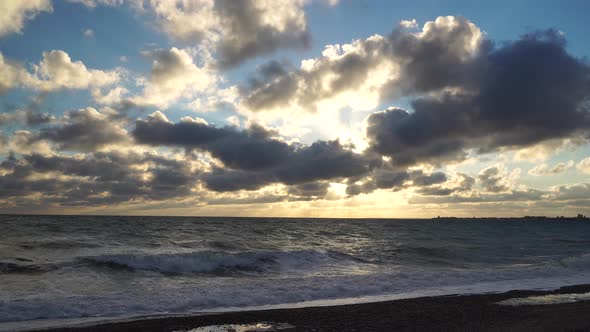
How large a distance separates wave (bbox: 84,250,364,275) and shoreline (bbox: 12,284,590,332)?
10.9 meters

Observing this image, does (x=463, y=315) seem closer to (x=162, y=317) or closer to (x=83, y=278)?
(x=162, y=317)

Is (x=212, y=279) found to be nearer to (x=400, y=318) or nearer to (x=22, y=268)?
(x=22, y=268)

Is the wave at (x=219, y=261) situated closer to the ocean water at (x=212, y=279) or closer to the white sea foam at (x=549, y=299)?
the ocean water at (x=212, y=279)

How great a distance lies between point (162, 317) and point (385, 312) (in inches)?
273

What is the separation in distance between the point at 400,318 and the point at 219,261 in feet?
54.5

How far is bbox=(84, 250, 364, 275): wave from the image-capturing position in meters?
22.8

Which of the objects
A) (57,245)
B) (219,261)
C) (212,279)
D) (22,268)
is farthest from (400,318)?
(57,245)

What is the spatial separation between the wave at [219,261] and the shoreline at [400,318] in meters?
10.9

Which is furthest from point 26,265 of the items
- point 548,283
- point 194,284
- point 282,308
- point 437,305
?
point 548,283

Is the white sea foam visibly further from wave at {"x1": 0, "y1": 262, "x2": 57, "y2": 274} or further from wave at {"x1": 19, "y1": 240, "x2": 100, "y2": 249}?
wave at {"x1": 19, "y1": 240, "x2": 100, "y2": 249}

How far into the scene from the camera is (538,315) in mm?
11523

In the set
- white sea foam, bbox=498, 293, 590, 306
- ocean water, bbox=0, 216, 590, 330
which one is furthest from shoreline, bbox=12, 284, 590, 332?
ocean water, bbox=0, 216, 590, 330

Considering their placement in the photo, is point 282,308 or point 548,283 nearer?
point 282,308

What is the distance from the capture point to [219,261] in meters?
25.5
